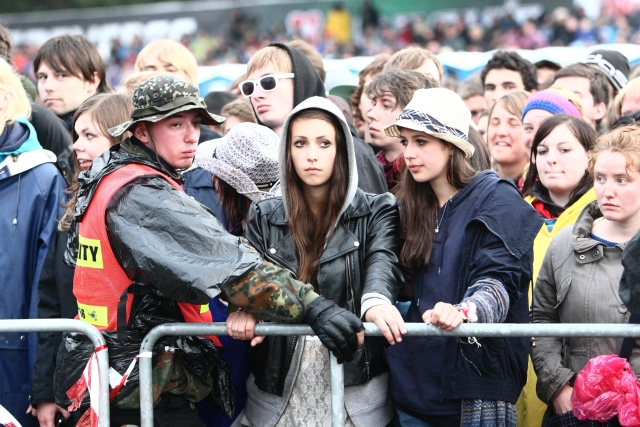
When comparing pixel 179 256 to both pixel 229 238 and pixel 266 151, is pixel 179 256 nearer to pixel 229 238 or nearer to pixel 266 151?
pixel 229 238

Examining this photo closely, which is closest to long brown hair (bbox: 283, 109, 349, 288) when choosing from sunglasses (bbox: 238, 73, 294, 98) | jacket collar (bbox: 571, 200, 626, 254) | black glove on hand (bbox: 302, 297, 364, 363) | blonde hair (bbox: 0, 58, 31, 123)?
black glove on hand (bbox: 302, 297, 364, 363)

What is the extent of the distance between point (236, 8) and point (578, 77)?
822 inches

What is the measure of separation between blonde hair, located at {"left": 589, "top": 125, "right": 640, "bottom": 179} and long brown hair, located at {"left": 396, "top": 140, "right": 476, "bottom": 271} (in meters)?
0.63

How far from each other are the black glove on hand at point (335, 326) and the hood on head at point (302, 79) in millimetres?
2257

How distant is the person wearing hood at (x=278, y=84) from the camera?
5102 mm

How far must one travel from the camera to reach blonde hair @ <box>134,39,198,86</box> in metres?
6.62

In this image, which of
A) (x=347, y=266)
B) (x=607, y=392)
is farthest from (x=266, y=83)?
(x=607, y=392)

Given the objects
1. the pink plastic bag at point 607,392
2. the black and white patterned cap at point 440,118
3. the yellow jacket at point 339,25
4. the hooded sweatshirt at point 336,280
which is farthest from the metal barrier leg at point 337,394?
the yellow jacket at point 339,25

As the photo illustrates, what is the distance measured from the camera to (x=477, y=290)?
3.28 meters

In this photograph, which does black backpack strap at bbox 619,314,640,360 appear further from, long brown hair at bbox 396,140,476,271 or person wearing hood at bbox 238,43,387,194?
person wearing hood at bbox 238,43,387,194

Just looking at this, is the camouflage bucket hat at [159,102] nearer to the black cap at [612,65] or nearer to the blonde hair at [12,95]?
the blonde hair at [12,95]

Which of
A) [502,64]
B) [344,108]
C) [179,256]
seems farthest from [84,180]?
[502,64]

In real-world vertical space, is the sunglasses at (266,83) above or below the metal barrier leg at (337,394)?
above

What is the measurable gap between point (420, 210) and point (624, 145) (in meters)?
0.96
